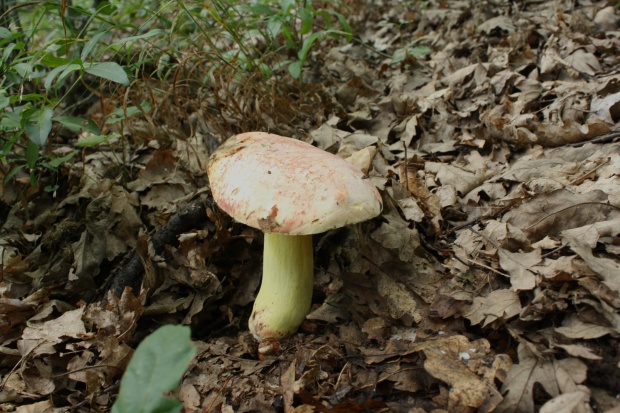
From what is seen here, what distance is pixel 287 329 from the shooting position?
2.31m

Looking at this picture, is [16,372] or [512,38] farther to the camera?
[512,38]

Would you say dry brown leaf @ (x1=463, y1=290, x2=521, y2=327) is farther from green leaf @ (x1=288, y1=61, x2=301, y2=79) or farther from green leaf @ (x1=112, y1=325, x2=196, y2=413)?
green leaf @ (x1=288, y1=61, x2=301, y2=79)

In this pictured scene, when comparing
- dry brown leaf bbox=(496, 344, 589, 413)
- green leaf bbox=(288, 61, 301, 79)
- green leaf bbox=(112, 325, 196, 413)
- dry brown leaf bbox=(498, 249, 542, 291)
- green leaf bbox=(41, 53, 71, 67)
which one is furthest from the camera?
green leaf bbox=(288, 61, 301, 79)

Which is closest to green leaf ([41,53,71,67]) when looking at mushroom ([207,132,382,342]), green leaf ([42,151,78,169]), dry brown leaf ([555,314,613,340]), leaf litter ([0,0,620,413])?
green leaf ([42,151,78,169])

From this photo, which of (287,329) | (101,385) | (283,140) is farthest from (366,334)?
(101,385)

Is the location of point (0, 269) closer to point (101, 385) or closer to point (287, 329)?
point (101, 385)

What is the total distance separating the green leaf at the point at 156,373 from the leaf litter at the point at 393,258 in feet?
2.68

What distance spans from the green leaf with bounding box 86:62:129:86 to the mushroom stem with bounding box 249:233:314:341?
41.8 inches

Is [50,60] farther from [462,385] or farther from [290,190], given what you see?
[462,385]

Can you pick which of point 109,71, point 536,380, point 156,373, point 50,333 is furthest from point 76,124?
point 536,380

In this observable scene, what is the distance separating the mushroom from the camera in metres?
1.81

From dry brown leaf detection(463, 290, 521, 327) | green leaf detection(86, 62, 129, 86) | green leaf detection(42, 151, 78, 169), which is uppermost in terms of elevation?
green leaf detection(86, 62, 129, 86)

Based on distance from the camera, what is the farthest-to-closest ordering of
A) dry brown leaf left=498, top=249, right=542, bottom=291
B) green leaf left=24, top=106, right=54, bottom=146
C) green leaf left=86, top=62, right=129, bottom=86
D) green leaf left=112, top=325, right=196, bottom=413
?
green leaf left=24, top=106, right=54, bottom=146 < green leaf left=86, top=62, right=129, bottom=86 < dry brown leaf left=498, top=249, right=542, bottom=291 < green leaf left=112, top=325, right=196, bottom=413

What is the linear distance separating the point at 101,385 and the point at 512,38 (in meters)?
4.32
